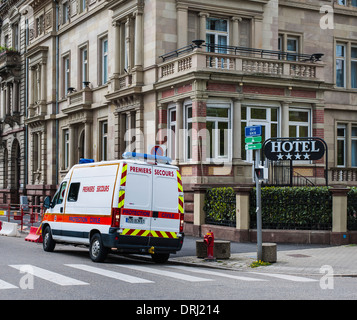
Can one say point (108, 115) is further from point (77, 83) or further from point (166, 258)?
point (166, 258)

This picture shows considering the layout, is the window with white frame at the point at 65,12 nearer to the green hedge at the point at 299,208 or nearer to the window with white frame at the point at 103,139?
the window with white frame at the point at 103,139

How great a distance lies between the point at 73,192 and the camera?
17.2 meters

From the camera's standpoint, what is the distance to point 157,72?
86.7ft

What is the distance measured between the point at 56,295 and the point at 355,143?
2514cm

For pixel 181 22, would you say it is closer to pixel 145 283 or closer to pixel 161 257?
pixel 161 257

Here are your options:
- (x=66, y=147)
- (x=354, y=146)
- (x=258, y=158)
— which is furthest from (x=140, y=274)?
(x=66, y=147)

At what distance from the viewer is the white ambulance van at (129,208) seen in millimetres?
15148

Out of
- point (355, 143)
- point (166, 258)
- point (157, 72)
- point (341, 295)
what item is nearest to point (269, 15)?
point (157, 72)

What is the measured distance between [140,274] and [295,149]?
10.3 m

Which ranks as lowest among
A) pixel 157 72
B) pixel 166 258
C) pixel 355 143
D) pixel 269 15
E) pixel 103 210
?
pixel 166 258

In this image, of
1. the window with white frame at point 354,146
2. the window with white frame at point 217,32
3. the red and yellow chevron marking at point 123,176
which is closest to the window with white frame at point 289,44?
the window with white frame at point 217,32

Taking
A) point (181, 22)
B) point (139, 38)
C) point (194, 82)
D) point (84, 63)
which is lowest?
point (194, 82)

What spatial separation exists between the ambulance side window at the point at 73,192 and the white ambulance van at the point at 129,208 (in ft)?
0.09

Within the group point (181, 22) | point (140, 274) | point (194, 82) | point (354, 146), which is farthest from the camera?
point (354, 146)
